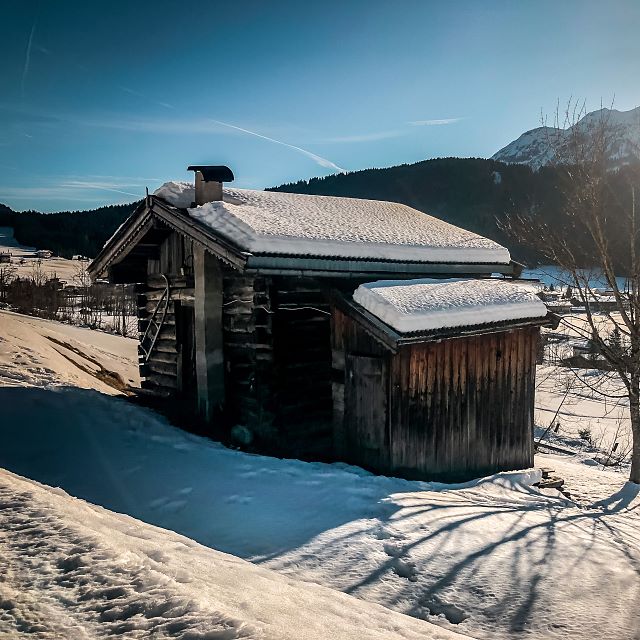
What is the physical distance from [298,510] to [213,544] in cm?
104

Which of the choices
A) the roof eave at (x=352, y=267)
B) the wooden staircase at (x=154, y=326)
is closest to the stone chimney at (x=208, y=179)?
the wooden staircase at (x=154, y=326)

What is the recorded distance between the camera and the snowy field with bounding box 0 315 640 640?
3604mm

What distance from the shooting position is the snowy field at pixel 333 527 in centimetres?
360

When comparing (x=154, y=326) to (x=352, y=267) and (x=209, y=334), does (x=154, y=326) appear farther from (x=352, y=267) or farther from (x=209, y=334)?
(x=352, y=267)

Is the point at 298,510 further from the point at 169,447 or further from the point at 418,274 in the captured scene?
the point at 418,274

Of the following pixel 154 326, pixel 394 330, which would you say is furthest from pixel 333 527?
pixel 154 326

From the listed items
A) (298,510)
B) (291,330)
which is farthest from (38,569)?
(291,330)

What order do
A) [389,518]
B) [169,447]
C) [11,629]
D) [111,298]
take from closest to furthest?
1. [11,629]
2. [389,518]
3. [169,447]
4. [111,298]

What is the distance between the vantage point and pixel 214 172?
897 centimetres

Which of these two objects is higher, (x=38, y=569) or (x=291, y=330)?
(x=291, y=330)

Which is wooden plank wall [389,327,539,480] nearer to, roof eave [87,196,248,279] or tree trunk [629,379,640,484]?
tree trunk [629,379,640,484]

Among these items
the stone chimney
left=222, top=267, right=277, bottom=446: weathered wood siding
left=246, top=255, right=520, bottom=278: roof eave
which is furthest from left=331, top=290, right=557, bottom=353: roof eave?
the stone chimney

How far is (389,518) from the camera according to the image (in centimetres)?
511

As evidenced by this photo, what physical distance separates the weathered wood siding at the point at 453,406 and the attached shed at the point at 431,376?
16 millimetres
